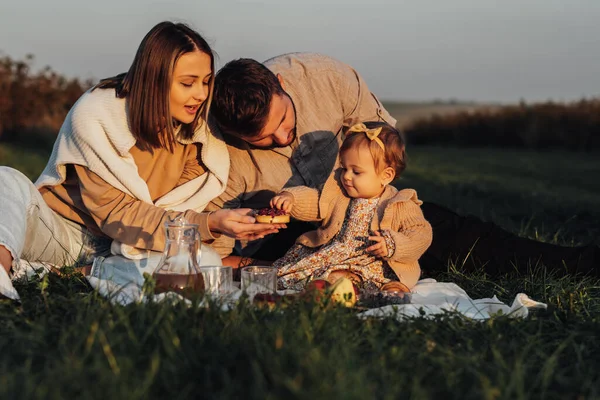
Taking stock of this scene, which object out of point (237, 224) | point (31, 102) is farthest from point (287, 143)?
point (31, 102)

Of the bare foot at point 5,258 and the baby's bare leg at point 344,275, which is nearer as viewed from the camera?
the bare foot at point 5,258

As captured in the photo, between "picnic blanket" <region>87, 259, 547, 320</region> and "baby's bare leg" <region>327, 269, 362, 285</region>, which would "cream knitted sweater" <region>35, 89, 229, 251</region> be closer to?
"picnic blanket" <region>87, 259, 547, 320</region>

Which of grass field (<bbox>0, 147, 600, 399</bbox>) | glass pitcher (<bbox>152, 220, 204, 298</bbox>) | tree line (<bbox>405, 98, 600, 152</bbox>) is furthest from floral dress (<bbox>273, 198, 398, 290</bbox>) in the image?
tree line (<bbox>405, 98, 600, 152</bbox>)

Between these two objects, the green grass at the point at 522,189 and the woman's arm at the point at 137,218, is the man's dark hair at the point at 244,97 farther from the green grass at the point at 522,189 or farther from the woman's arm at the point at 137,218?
the green grass at the point at 522,189

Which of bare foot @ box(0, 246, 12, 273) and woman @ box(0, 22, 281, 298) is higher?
woman @ box(0, 22, 281, 298)

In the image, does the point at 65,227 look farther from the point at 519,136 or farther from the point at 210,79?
the point at 519,136

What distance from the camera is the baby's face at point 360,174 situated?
15.0 feet

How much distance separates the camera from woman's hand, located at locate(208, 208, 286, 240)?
438 cm

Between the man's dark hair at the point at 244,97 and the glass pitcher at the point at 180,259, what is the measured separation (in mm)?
966

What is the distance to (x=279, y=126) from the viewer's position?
4750 mm

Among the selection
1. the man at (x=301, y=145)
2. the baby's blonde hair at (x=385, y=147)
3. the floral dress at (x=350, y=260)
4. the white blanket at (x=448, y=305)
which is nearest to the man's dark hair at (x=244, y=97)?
the man at (x=301, y=145)

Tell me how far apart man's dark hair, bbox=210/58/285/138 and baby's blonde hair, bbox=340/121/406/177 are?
1.80ft

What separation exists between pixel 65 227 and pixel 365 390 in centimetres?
299

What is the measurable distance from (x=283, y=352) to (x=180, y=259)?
1273mm
